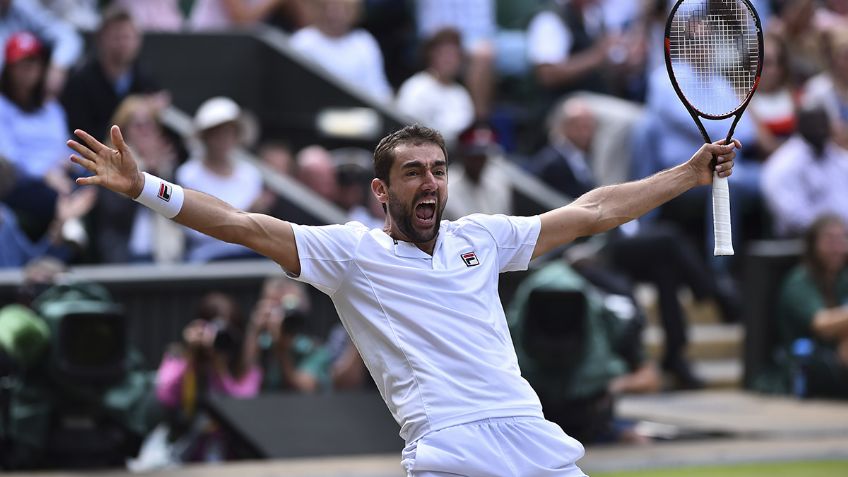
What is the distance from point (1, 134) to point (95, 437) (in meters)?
2.68

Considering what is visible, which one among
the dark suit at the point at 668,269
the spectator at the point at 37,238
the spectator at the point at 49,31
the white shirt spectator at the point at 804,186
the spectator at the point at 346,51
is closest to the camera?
the spectator at the point at 37,238

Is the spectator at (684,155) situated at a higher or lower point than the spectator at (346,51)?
lower

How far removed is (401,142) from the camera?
17.7ft

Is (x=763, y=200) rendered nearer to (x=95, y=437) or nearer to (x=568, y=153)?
(x=568, y=153)

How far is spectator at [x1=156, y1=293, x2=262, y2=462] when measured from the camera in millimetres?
9523

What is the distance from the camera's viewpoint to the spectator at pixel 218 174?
11.0 meters

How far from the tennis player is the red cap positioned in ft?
18.8

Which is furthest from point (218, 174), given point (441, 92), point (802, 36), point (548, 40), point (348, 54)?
point (802, 36)

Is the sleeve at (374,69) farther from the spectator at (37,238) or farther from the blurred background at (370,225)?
the spectator at (37,238)

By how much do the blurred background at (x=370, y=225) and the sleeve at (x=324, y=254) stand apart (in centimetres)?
376

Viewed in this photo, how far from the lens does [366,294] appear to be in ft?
17.5

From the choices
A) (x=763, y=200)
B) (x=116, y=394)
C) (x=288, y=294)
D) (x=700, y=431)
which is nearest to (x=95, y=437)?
(x=116, y=394)

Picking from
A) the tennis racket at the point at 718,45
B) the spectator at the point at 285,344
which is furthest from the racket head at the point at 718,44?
the spectator at the point at 285,344

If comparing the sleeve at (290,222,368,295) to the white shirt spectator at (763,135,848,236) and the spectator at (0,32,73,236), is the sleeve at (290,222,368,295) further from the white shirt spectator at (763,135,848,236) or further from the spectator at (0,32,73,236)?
the white shirt spectator at (763,135,848,236)
